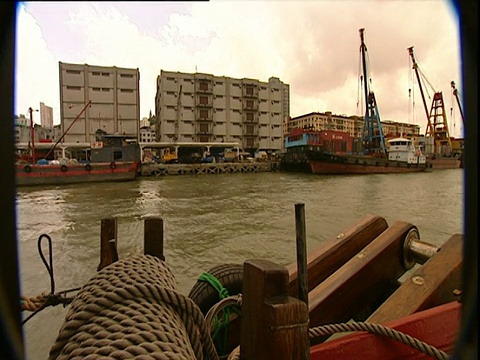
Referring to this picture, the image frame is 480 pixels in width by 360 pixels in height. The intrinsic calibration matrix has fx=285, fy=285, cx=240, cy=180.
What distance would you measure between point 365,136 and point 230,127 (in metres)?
18.7

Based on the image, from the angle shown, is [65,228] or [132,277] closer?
[132,277]

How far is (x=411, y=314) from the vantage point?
49.9 inches

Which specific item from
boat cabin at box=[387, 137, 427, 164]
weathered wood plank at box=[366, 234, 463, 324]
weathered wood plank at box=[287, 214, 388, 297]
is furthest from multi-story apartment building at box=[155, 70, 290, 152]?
weathered wood plank at box=[366, 234, 463, 324]

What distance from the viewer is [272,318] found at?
84 cm

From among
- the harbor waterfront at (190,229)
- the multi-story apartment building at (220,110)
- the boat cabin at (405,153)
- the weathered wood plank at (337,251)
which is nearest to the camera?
the weathered wood plank at (337,251)

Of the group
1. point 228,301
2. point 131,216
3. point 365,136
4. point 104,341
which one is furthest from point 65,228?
point 365,136

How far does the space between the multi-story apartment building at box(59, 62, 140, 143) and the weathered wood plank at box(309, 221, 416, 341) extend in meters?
37.1

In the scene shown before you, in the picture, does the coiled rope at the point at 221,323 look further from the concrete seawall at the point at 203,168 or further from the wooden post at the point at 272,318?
the concrete seawall at the point at 203,168

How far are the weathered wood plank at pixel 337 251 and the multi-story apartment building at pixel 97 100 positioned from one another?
36849 mm

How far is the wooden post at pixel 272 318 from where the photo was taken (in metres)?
0.84

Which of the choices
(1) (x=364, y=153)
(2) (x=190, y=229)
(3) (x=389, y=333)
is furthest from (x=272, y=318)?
(1) (x=364, y=153)

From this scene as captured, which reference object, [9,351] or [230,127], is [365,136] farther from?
[9,351]

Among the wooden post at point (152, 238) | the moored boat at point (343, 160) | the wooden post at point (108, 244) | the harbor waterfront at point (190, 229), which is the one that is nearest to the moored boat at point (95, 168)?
the harbor waterfront at point (190, 229)

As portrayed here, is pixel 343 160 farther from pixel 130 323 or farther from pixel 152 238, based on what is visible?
pixel 130 323
